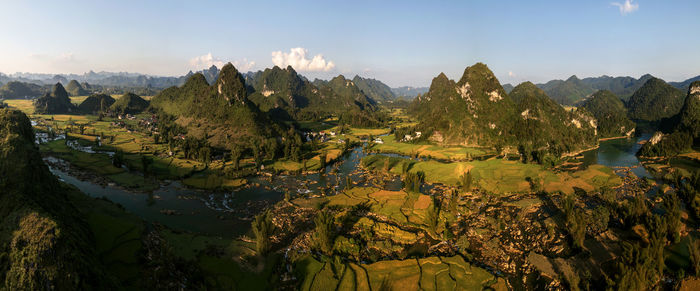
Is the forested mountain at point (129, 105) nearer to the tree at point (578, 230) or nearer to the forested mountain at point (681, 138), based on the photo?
the tree at point (578, 230)

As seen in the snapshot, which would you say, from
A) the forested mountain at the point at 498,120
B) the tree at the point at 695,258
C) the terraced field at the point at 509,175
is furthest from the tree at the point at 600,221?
the forested mountain at the point at 498,120

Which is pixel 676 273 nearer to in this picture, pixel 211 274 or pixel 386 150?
pixel 211 274

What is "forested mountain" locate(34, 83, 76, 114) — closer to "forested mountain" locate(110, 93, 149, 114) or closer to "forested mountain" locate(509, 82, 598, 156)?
"forested mountain" locate(110, 93, 149, 114)

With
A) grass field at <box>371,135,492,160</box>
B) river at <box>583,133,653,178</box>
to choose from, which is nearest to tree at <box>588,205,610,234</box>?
river at <box>583,133,653,178</box>

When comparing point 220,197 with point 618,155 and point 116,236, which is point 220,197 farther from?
point 618,155

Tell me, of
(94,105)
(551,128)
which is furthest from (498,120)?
(94,105)

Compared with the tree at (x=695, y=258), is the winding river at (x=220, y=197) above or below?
below

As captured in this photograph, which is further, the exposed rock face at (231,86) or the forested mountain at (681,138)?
the exposed rock face at (231,86)
